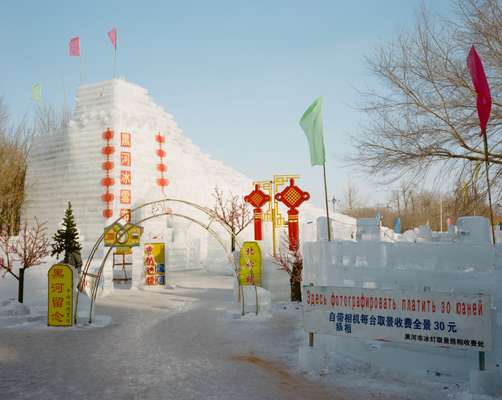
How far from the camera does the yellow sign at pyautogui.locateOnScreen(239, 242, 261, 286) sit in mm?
12727

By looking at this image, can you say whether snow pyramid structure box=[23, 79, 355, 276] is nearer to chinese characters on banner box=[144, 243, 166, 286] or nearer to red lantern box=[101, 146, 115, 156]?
red lantern box=[101, 146, 115, 156]

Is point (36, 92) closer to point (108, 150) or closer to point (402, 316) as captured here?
point (108, 150)

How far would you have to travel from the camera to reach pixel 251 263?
12680 millimetres

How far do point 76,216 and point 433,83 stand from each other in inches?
693

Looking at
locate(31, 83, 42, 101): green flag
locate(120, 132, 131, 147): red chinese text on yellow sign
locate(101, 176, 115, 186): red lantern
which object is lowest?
locate(101, 176, 115, 186): red lantern

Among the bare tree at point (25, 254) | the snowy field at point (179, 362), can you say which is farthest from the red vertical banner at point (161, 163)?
the snowy field at point (179, 362)

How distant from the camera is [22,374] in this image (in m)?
5.75

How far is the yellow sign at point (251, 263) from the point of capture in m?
12.7

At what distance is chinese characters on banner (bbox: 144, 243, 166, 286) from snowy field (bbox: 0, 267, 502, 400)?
482cm

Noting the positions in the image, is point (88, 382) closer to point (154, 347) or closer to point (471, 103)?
point (154, 347)

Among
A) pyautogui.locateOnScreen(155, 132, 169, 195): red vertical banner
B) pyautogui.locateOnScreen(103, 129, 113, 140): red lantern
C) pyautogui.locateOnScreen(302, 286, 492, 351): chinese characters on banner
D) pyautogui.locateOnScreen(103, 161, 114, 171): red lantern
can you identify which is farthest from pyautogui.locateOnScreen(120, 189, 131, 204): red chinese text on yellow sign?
pyautogui.locateOnScreen(302, 286, 492, 351): chinese characters on banner

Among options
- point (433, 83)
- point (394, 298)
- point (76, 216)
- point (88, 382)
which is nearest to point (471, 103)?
point (433, 83)

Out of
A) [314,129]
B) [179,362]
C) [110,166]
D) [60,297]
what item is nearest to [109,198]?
[110,166]

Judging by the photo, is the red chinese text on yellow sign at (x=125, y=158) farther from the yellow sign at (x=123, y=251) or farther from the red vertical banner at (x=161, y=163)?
the yellow sign at (x=123, y=251)
